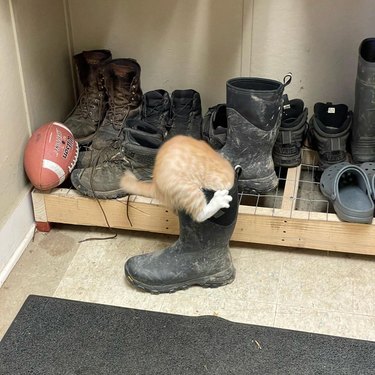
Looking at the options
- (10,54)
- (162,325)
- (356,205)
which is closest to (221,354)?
(162,325)

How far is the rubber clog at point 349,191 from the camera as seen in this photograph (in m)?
1.45

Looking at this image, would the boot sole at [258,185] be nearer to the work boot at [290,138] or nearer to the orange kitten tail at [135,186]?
the work boot at [290,138]

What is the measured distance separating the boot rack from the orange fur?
23cm

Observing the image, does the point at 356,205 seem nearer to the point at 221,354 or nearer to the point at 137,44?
the point at 221,354

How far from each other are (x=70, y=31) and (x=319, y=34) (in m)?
0.83

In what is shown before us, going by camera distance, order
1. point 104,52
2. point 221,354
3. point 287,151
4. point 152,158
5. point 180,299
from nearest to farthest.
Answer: point 221,354
point 180,299
point 152,158
point 287,151
point 104,52

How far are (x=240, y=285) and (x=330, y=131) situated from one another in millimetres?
556

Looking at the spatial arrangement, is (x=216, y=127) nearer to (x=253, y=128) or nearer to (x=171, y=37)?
(x=253, y=128)

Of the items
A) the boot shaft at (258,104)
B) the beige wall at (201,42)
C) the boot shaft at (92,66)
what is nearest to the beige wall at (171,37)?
the beige wall at (201,42)

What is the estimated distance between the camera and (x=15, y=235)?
156cm

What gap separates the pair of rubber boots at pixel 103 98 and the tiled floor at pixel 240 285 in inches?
12.8

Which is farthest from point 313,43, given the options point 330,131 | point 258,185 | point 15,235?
point 15,235

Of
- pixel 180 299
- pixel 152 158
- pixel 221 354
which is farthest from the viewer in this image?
pixel 152 158

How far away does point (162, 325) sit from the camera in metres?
1.33
